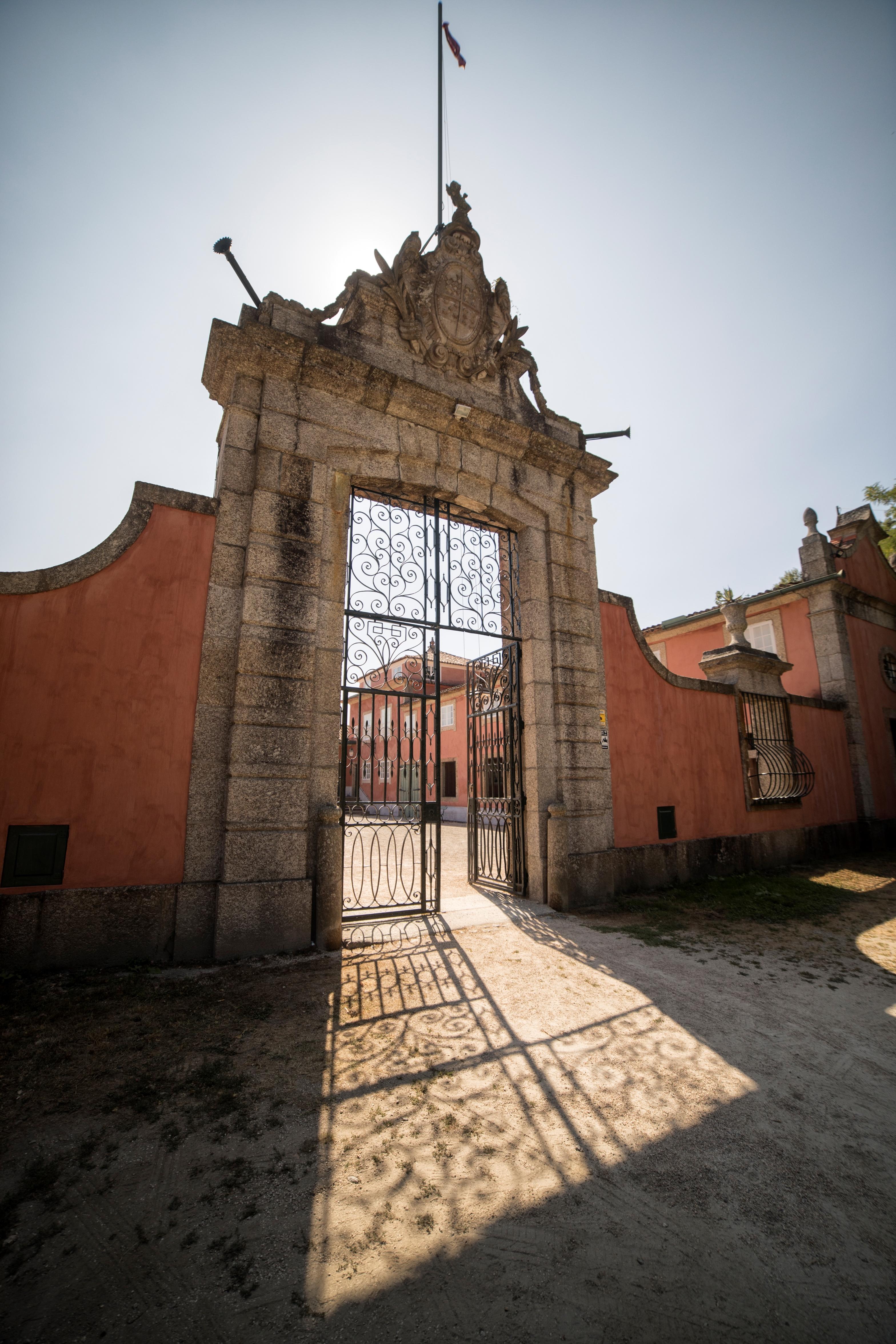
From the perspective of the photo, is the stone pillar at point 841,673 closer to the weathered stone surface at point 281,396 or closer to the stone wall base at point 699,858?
the stone wall base at point 699,858

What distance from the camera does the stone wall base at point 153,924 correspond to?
3.69m

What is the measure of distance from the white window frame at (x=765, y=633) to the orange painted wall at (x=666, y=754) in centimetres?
476

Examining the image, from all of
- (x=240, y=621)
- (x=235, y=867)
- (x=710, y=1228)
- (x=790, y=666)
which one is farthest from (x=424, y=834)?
(x=790, y=666)

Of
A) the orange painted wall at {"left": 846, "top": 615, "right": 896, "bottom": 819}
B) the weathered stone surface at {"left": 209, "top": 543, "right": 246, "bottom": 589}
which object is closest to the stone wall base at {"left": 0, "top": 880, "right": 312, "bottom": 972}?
the weathered stone surface at {"left": 209, "top": 543, "right": 246, "bottom": 589}

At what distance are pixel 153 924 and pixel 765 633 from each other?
13.2 meters

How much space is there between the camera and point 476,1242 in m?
1.69

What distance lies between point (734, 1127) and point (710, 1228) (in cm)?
64

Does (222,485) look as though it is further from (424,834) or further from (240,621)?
(424,834)

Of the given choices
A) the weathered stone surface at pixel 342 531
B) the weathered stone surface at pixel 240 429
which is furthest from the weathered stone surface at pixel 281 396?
the weathered stone surface at pixel 240 429

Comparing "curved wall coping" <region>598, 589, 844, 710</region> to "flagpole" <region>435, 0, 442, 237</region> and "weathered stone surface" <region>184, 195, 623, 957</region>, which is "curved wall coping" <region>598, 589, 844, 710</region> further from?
"flagpole" <region>435, 0, 442, 237</region>

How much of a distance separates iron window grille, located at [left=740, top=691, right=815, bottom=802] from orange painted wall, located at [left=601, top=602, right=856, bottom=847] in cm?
27

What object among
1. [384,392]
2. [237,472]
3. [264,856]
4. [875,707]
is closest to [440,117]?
[384,392]

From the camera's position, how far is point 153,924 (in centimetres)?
405

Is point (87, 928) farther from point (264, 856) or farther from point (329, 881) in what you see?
point (329, 881)
